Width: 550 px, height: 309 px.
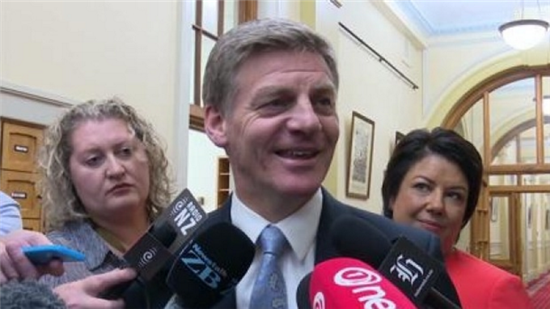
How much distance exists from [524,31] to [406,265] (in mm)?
6665

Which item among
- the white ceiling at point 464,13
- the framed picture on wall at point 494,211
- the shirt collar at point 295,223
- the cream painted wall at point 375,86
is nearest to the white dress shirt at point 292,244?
the shirt collar at point 295,223

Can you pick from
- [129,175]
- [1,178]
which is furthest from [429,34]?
[129,175]

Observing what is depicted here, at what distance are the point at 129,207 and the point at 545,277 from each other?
16.5 m

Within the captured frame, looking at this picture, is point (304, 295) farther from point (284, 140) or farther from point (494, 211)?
point (494, 211)

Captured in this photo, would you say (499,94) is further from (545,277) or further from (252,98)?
(252,98)

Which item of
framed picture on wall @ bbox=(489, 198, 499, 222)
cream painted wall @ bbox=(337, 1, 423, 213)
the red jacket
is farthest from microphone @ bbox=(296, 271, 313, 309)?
framed picture on wall @ bbox=(489, 198, 499, 222)

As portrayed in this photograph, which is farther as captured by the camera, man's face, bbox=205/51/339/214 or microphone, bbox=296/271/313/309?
man's face, bbox=205/51/339/214

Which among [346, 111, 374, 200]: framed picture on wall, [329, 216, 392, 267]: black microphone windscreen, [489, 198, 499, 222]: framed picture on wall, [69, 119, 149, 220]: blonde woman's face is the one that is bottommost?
[489, 198, 499, 222]: framed picture on wall

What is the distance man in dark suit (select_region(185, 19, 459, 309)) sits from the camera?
1230mm

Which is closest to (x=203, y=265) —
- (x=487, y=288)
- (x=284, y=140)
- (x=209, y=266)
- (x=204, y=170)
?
(x=209, y=266)

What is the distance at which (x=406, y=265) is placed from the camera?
3.03 ft

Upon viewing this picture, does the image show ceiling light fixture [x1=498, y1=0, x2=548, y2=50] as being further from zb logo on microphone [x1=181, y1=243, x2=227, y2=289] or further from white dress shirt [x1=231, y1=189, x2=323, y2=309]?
zb logo on microphone [x1=181, y1=243, x2=227, y2=289]

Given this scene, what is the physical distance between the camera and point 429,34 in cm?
929

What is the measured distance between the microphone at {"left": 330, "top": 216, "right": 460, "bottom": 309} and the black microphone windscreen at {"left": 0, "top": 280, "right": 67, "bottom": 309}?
44 centimetres
